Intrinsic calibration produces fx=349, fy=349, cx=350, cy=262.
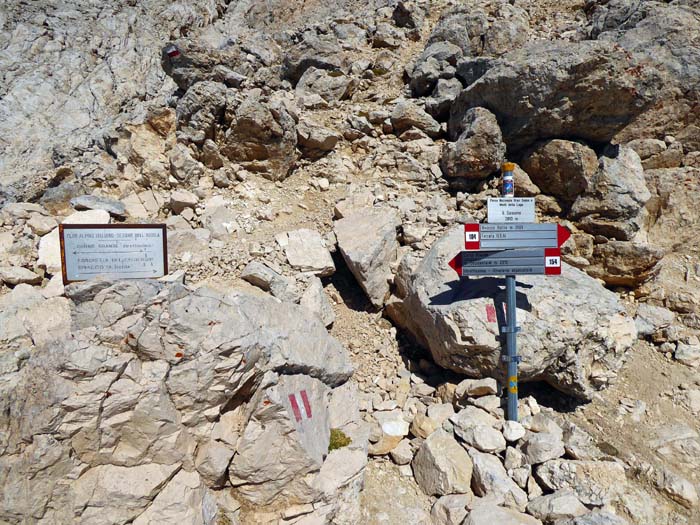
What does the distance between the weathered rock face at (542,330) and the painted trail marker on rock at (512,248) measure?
0.40 metres

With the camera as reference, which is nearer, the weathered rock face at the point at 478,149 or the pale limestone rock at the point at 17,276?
the pale limestone rock at the point at 17,276

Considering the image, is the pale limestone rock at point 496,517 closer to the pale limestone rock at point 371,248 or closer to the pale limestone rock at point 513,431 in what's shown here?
the pale limestone rock at point 513,431

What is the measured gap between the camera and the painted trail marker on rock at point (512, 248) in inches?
200

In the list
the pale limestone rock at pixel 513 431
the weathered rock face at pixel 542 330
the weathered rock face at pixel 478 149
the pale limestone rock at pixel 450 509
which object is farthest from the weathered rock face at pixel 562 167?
the pale limestone rock at pixel 450 509

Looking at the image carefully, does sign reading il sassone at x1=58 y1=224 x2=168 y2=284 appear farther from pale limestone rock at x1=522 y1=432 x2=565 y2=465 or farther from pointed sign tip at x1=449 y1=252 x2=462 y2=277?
pale limestone rock at x1=522 y1=432 x2=565 y2=465

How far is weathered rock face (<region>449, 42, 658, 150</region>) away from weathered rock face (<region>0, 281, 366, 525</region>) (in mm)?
8307

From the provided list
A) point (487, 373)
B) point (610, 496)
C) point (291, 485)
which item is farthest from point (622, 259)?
point (291, 485)

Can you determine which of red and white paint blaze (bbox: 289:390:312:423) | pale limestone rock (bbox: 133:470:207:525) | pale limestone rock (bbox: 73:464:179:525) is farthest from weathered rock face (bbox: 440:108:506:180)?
pale limestone rock (bbox: 73:464:179:525)

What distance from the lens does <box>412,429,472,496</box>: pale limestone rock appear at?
15.2 feet

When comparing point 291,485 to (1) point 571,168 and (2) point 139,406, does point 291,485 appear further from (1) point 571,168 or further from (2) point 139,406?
(1) point 571,168

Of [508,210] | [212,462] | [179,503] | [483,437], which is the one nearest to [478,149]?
[508,210]

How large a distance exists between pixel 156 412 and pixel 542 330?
542 centimetres

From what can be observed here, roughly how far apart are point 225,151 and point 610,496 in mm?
10473

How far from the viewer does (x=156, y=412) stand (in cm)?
387
